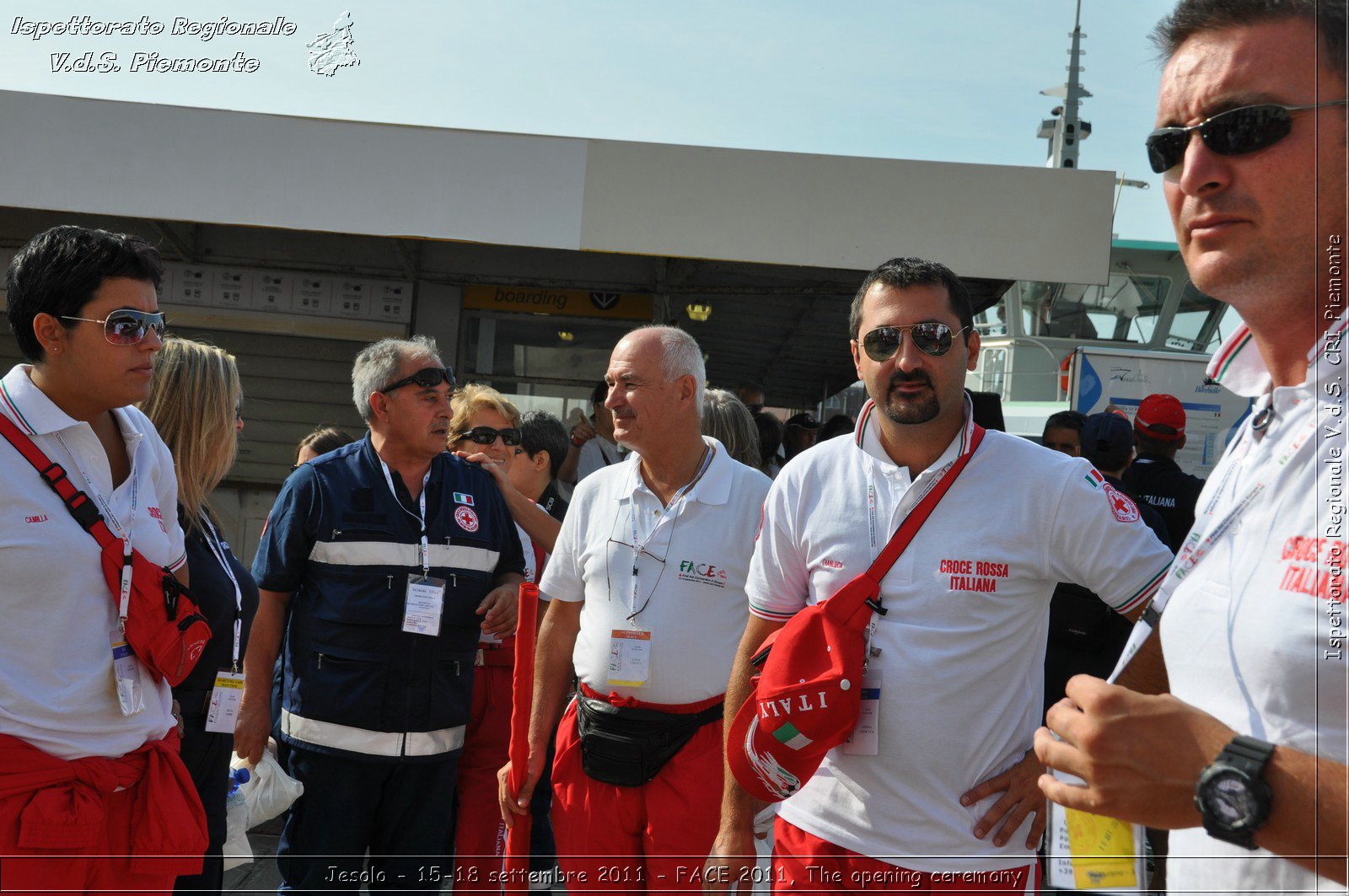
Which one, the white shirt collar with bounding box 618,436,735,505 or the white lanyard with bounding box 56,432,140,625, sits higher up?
the white shirt collar with bounding box 618,436,735,505

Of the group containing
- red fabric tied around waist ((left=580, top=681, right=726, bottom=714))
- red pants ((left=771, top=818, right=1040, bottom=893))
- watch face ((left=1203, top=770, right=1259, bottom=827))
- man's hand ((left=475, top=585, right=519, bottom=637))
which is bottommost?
red pants ((left=771, top=818, right=1040, bottom=893))

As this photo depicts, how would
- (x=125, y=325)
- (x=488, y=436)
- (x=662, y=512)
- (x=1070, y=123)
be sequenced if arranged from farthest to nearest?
(x=1070, y=123)
(x=488, y=436)
(x=662, y=512)
(x=125, y=325)

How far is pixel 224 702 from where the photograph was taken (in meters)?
3.64

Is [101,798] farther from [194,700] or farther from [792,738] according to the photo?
[792,738]

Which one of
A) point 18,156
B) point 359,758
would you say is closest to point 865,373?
point 359,758

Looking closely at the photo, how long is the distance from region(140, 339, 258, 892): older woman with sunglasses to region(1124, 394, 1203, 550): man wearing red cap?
4502mm

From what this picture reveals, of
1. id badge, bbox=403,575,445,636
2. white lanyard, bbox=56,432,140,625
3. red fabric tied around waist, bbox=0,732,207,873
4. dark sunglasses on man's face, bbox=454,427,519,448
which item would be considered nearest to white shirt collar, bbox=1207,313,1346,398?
white lanyard, bbox=56,432,140,625

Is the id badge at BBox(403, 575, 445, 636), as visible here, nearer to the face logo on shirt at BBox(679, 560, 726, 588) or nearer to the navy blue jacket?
the navy blue jacket

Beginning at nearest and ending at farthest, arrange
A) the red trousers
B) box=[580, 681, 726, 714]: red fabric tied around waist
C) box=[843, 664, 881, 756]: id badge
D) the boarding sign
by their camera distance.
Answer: the red trousers → box=[843, 664, 881, 756]: id badge → box=[580, 681, 726, 714]: red fabric tied around waist → the boarding sign

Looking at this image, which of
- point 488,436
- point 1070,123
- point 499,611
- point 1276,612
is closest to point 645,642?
point 499,611

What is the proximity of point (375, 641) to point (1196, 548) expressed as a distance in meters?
3.30

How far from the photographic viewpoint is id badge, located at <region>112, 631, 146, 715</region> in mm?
2746

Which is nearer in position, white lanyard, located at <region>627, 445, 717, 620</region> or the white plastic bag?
white lanyard, located at <region>627, 445, 717, 620</region>

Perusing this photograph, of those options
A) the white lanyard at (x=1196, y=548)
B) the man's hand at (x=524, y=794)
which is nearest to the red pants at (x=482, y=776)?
the man's hand at (x=524, y=794)
